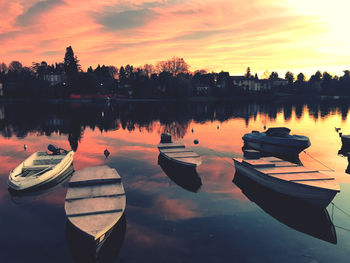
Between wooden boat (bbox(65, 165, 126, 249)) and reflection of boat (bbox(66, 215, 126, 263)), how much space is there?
42cm

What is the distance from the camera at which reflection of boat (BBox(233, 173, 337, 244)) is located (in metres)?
17.4

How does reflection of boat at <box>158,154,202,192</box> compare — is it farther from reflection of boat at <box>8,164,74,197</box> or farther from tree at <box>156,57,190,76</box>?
tree at <box>156,57,190,76</box>

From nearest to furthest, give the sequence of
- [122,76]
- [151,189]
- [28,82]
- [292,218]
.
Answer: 1. [292,218]
2. [151,189]
3. [28,82]
4. [122,76]

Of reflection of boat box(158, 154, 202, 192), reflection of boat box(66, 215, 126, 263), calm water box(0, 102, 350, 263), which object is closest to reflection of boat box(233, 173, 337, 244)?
calm water box(0, 102, 350, 263)

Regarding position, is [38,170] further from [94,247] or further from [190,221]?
[190,221]

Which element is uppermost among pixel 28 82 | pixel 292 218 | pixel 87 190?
pixel 28 82

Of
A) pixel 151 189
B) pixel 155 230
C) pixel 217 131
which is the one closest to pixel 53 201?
pixel 151 189

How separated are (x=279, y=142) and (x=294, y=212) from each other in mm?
18364

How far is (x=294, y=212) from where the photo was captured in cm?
1981

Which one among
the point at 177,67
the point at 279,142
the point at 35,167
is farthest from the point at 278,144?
the point at 177,67

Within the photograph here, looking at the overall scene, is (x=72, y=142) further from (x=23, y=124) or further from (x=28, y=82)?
(x=28, y=82)

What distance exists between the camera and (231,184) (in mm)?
25656

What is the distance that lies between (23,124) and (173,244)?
6526 centimetres

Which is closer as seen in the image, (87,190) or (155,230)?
(155,230)
